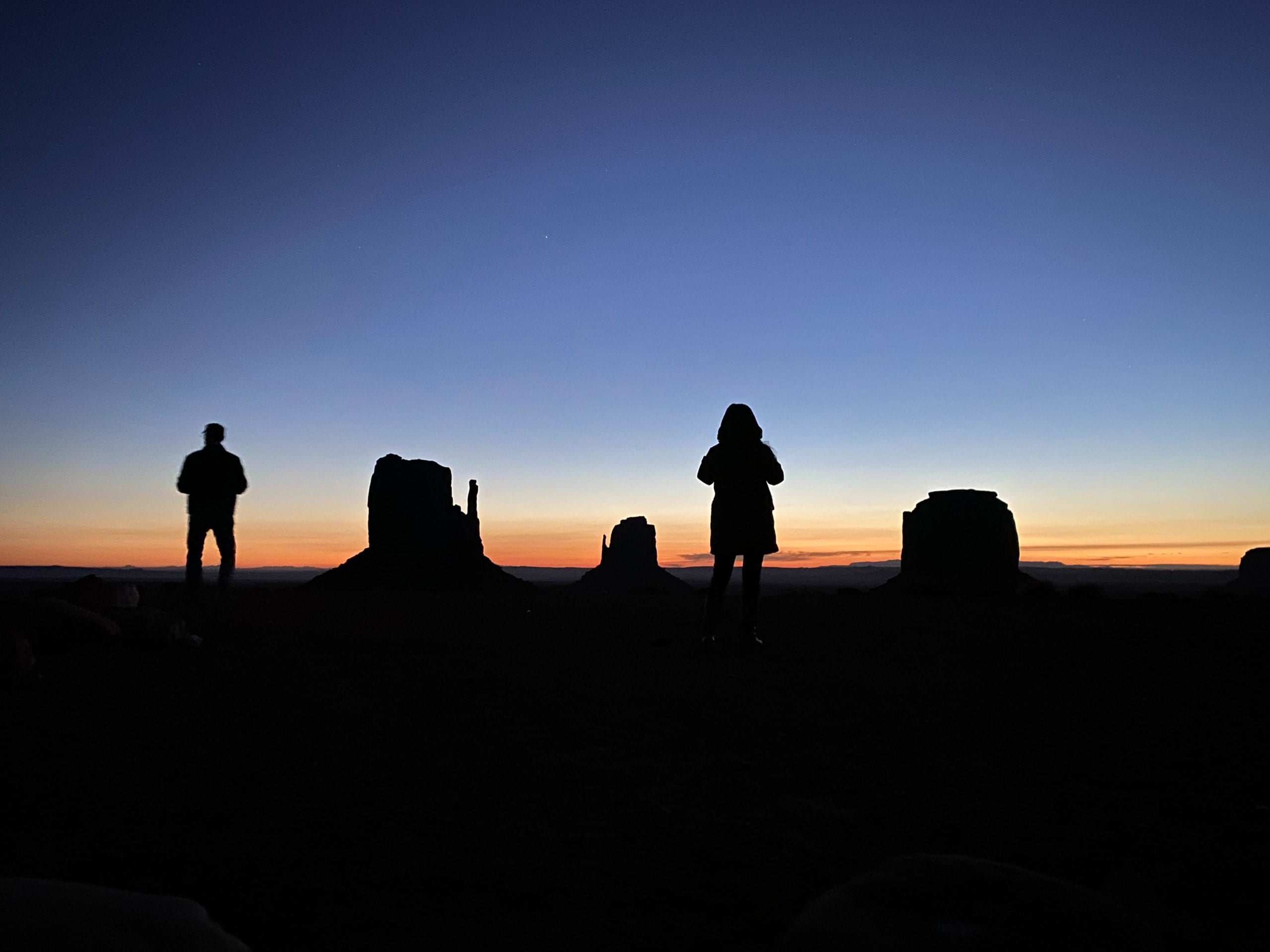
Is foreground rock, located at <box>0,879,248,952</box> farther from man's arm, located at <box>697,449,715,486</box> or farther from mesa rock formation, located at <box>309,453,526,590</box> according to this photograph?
mesa rock formation, located at <box>309,453,526,590</box>

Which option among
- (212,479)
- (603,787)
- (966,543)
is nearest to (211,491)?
(212,479)

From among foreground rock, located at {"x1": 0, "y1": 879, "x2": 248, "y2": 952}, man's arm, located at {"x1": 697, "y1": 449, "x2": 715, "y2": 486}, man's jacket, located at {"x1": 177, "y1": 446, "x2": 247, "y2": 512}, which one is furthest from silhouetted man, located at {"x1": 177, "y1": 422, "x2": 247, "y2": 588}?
foreground rock, located at {"x1": 0, "y1": 879, "x2": 248, "y2": 952}

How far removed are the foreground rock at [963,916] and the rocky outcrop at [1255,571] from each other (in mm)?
104569

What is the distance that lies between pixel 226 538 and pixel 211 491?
2.00 ft

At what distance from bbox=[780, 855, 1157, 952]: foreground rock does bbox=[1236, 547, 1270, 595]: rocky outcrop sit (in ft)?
343

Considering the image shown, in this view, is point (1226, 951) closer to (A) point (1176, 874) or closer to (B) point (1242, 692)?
(A) point (1176, 874)

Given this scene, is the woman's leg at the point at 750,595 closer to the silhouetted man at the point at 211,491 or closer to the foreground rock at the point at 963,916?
the foreground rock at the point at 963,916

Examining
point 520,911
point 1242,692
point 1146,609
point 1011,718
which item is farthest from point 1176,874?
point 1146,609

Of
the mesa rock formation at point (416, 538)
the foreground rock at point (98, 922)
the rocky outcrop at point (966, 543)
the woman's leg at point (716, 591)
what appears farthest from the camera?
the mesa rock formation at point (416, 538)

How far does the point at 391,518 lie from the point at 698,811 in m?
76.4

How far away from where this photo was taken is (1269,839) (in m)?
2.20

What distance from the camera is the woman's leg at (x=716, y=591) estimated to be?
665cm

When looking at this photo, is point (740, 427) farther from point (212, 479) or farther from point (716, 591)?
point (212, 479)

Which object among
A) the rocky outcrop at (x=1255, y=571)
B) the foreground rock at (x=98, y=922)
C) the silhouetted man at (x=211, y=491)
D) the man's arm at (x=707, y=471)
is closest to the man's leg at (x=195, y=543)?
the silhouetted man at (x=211, y=491)
